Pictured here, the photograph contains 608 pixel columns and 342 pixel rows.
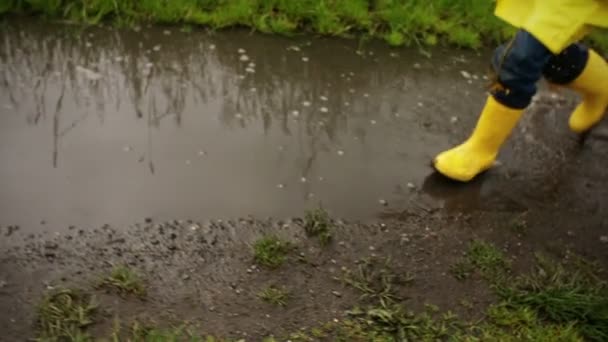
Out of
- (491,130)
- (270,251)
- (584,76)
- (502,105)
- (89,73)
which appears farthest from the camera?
(89,73)

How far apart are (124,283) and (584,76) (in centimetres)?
211

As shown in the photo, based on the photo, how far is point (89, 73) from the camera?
3555 millimetres

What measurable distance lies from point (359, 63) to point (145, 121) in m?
1.24

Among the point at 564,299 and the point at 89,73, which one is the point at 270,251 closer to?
the point at 564,299

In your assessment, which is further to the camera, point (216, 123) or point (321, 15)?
point (321, 15)

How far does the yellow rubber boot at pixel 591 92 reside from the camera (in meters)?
3.25

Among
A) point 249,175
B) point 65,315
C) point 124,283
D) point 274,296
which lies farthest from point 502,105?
point 65,315

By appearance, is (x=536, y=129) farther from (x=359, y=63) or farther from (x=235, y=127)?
(x=235, y=127)

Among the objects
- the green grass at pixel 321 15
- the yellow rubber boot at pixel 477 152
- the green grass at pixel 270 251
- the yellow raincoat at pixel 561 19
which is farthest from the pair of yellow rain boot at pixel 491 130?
the green grass at pixel 321 15

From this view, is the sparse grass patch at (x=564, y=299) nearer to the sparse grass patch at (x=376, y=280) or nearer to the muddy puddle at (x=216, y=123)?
the sparse grass patch at (x=376, y=280)

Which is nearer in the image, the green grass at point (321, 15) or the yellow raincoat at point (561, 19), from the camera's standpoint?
the yellow raincoat at point (561, 19)

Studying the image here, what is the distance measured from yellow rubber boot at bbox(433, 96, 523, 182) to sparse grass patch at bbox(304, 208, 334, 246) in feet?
2.03

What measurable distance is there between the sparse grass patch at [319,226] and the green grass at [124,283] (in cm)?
67

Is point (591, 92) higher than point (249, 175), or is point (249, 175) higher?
point (591, 92)
